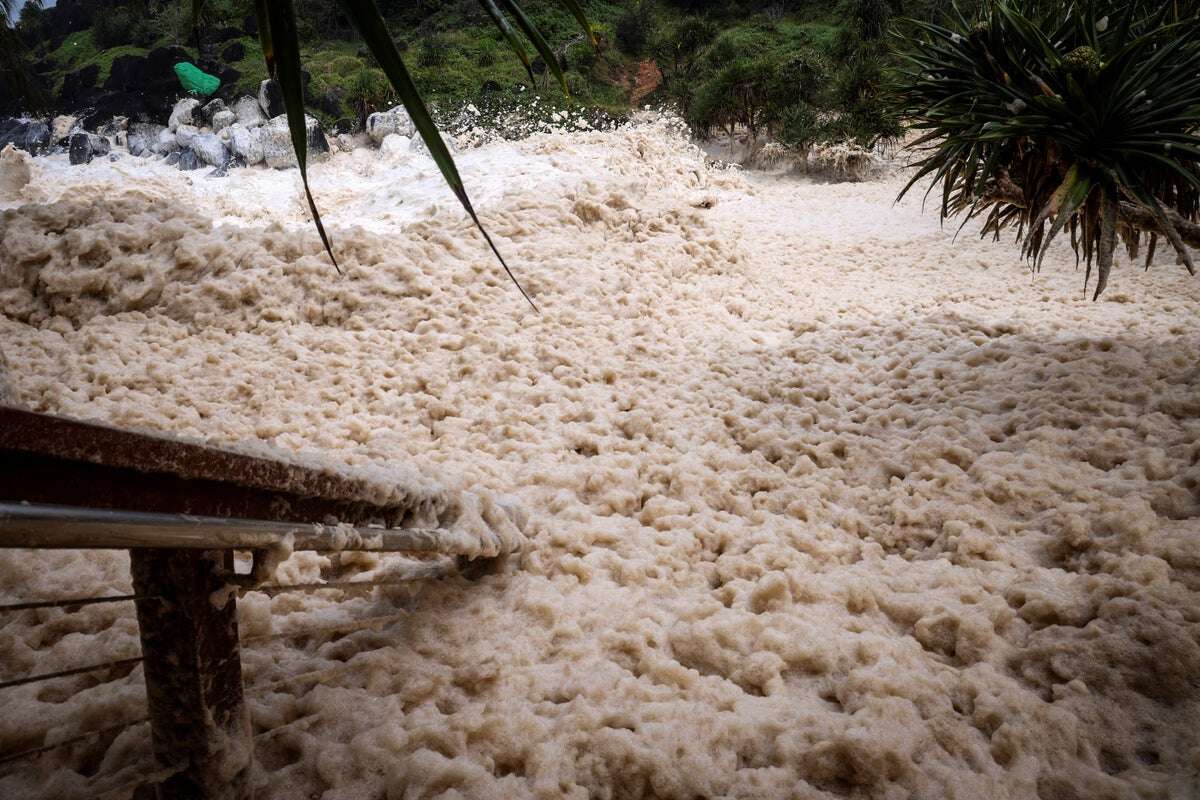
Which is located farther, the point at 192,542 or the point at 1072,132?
the point at 1072,132

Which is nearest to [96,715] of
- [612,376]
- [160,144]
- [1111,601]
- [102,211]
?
[1111,601]

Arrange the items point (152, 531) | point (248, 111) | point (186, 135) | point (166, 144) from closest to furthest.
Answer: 1. point (152, 531)
2. point (186, 135)
3. point (166, 144)
4. point (248, 111)

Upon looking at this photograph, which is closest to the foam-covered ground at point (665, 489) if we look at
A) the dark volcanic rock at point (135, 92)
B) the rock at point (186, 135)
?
the rock at point (186, 135)

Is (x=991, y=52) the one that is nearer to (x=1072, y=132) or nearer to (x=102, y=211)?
(x=1072, y=132)

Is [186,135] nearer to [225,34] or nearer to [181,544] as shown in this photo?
[225,34]

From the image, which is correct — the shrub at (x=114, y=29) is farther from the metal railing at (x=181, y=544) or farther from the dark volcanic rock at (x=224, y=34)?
the metal railing at (x=181, y=544)

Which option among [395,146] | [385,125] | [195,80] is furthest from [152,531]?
[195,80]

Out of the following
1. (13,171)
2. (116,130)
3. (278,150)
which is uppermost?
(116,130)
